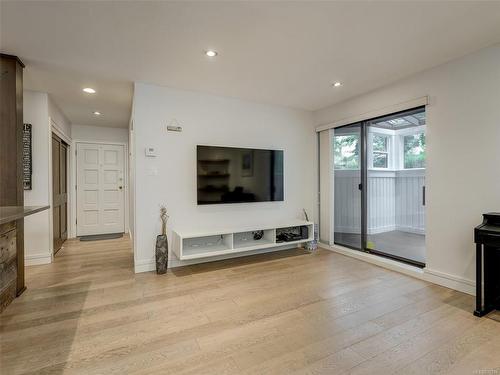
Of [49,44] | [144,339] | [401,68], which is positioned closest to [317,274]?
[144,339]

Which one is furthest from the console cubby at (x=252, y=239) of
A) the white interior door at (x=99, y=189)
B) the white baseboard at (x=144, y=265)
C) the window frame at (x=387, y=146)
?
the white interior door at (x=99, y=189)

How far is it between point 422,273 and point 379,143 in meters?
1.89

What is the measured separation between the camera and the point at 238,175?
3.70m

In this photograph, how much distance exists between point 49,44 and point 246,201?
276 cm

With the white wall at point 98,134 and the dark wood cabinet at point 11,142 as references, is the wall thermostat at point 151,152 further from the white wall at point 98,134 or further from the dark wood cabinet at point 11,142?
the white wall at point 98,134

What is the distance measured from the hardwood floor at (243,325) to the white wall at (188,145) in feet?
2.45

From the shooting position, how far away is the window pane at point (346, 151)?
3.96 metres

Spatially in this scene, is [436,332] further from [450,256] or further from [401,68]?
[401,68]

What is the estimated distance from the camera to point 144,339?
181 centimetres

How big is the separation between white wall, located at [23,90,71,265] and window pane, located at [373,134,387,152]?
4761mm

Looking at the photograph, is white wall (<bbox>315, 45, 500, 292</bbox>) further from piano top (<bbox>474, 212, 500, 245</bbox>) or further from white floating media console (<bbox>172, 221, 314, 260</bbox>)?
white floating media console (<bbox>172, 221, 314, 260</bbox>)

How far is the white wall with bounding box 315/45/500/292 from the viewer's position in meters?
2.39

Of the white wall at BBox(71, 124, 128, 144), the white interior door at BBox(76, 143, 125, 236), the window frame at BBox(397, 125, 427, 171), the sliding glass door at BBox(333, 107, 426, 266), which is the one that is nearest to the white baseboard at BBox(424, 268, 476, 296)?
the sliding glass door at BBox(333, 107, 426, 266)

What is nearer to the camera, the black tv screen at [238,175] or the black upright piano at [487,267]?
the black upright piano at [487,267]
